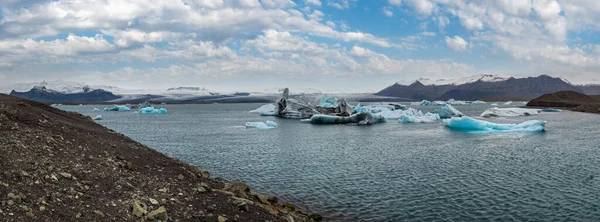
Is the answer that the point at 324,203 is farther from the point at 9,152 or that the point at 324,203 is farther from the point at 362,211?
the point at 9,152

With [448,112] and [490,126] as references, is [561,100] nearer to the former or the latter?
[448,112]

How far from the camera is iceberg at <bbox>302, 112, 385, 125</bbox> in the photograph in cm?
4890

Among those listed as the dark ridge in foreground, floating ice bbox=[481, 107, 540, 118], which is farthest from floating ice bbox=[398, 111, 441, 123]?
the dark ridge in foreground

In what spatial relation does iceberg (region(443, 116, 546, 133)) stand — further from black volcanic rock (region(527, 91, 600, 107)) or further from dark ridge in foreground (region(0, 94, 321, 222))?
black volcanic rock (region(527, 91, 600, 107))

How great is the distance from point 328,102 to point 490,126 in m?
31.2

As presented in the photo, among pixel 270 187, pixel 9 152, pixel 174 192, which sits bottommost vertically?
pixel 270 187

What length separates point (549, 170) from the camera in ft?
58.5

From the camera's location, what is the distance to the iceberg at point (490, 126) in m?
35.7

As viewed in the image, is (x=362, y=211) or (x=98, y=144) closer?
(x=362, y=211)

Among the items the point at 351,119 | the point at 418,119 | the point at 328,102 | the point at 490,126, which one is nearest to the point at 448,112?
the point at 418,119

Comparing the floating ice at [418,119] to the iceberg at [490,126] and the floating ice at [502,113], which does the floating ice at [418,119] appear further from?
the floating ice at [502,113]

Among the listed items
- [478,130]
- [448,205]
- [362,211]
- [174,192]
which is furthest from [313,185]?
[478,130]

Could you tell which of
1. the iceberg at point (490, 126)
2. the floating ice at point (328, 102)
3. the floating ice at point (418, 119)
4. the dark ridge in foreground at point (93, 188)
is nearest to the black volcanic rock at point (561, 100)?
the floating ice at point (418, 119)

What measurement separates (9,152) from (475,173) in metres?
15.8
